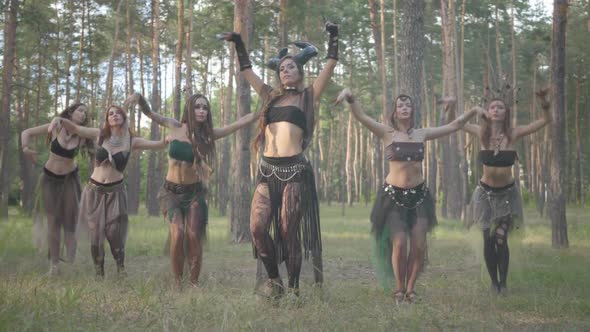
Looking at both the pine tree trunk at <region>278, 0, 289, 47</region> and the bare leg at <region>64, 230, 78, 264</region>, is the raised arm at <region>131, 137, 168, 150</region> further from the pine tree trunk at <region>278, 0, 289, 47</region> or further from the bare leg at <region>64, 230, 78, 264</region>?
the pine tree trunk at <region>278, 0, 289, 47</region>

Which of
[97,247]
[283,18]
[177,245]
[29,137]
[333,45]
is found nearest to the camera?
[333,45]

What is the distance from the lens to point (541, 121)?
705 cm

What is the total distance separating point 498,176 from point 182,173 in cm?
374

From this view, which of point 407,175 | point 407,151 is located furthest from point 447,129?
point 407,175

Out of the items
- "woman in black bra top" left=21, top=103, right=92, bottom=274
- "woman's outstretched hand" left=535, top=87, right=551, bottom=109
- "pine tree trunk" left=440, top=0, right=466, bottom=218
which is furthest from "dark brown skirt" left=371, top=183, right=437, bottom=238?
"pine tree trunk" left=440, top=0, right=466, bottom=218

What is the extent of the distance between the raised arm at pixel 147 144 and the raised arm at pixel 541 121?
A: 13.7ft

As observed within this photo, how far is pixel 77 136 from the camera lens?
819cm

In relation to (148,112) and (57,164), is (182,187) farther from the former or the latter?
(57,164)

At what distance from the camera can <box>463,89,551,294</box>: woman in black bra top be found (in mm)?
7160

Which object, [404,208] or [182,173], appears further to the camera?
[182,173]

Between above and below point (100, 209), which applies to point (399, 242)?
below

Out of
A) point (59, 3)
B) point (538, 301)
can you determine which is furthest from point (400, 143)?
point (59, 3)

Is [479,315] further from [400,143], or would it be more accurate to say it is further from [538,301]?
[400,143]

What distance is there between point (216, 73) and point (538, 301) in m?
33.0
